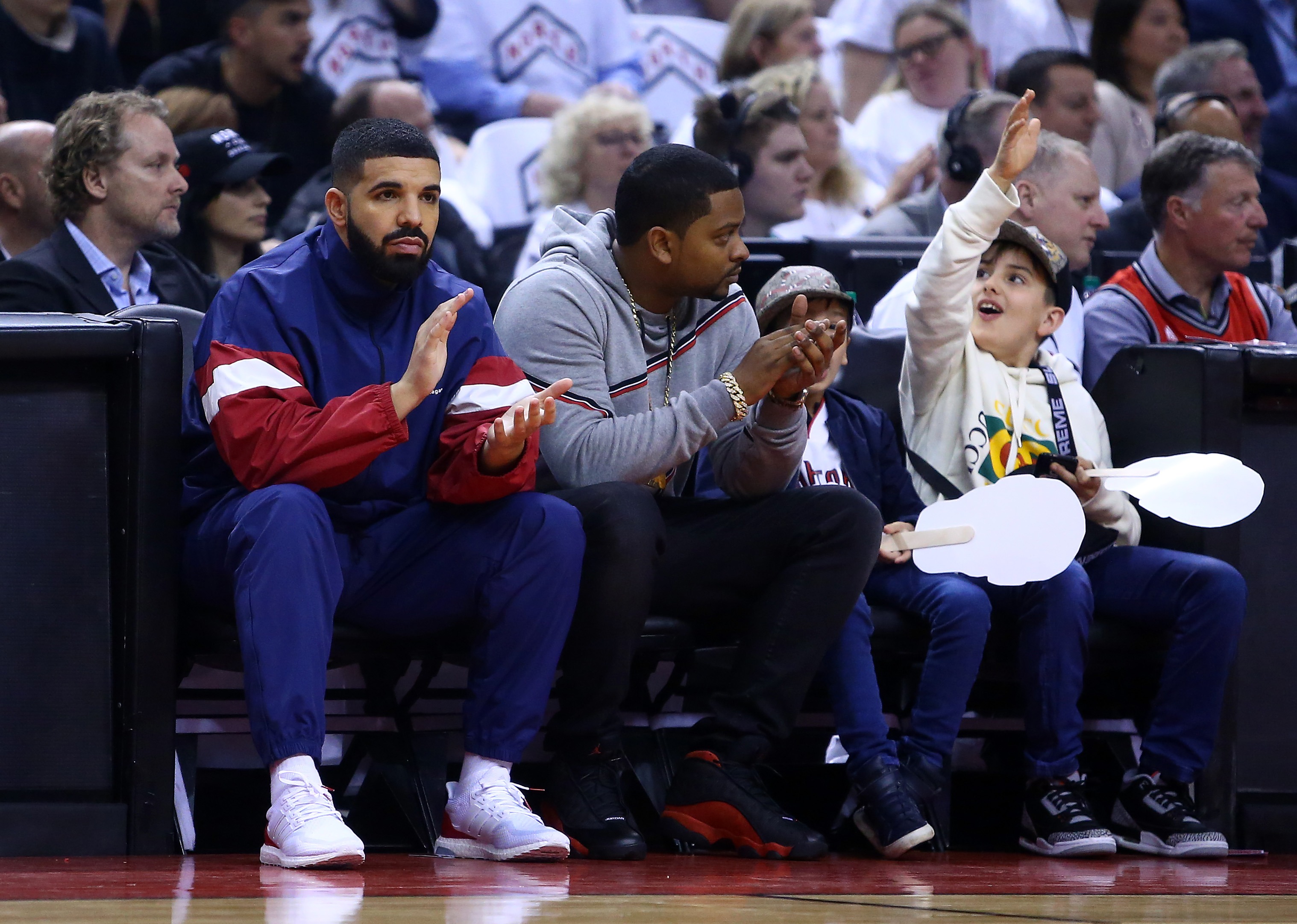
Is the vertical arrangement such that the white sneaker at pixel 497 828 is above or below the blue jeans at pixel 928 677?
below

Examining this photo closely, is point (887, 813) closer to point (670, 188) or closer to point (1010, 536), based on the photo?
point (1010, 536)

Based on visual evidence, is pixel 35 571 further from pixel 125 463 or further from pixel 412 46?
pixel 412 46

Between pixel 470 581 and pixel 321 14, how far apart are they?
406 cm

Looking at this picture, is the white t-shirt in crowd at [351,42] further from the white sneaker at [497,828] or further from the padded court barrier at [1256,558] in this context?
the white sneaker at [497,828]

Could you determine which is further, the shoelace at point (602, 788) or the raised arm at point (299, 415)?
the shoelace at point (602, 788)

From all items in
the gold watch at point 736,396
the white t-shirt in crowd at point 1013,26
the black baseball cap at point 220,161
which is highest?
the white t-shirt in crowd at point 1013,26

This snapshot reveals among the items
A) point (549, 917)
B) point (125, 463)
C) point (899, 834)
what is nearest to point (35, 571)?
point (125, 463)

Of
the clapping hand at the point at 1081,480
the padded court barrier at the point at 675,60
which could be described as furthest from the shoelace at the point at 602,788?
the padded court barrier at the point at 675,60

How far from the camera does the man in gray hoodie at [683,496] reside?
2.92m

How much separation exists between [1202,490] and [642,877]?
1.43 meters

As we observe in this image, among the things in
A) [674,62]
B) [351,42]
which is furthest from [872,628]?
[674,62]

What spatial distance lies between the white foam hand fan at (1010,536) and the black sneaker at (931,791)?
1.20 feet

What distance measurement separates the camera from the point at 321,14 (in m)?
6.36

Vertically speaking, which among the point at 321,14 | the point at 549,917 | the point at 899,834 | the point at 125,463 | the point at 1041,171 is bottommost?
the point at 899,834
